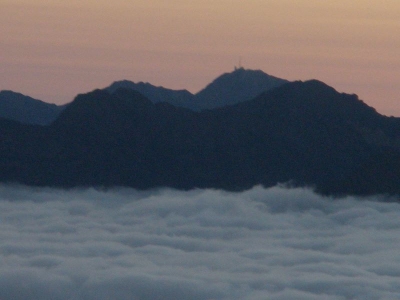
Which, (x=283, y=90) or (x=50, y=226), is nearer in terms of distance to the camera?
(x=50, y=226)

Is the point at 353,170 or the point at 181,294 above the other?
the point at 353,170

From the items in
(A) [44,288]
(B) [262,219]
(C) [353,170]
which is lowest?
(A) [44,288]

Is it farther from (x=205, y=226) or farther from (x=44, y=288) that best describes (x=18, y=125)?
(x=44, y=288)

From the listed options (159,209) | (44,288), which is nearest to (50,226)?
(159,209)

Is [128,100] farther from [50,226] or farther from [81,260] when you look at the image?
[81,260]

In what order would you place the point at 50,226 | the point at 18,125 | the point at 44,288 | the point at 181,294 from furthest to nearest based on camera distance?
the point at 18,125
the point at 50,226
the point at 44,288
the point at 181,294

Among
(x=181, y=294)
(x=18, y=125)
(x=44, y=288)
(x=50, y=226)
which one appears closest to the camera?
(x=181, y=294)

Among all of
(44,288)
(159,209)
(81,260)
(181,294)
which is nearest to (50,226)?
(159,209)
